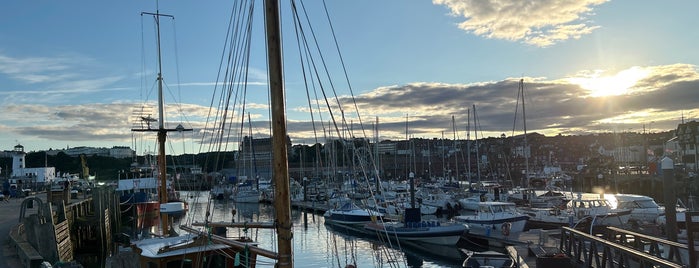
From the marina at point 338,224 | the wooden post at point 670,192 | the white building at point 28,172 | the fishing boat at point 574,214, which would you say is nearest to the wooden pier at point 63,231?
the marina at point 338,224

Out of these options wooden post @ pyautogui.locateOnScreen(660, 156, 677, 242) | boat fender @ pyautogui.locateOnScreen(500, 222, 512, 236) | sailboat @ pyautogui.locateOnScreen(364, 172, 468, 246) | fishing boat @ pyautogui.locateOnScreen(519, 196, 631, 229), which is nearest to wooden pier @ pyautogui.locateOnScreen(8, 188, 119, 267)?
wooden post @ pyautogui.locateOnScreen(660, 156, 677, 242)

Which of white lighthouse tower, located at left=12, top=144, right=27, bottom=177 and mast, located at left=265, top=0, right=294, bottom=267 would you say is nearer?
mast, located at left=265, top=0, right=294, bottom=267

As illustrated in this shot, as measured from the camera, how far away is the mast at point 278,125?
888 centimetres

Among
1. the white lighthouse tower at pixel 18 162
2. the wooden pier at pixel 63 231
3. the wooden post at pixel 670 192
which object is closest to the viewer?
the wooden post at pixel 670 192

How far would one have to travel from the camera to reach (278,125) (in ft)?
28.9

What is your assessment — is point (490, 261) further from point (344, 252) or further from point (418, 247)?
point (344, 252)

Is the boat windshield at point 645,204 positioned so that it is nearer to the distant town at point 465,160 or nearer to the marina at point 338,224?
the marina at point 338,224

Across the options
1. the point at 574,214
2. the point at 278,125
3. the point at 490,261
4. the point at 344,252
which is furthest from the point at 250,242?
the point at 574,214

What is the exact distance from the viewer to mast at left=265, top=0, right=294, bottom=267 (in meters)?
8.88

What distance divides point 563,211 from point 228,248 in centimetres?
3573

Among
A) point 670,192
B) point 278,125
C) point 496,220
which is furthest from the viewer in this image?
point 496,220

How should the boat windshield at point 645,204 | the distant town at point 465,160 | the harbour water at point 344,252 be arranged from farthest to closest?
1. the distant town at point 465,160
2. the boat windshield at point 645,204
3. the harbour water at point 344,252

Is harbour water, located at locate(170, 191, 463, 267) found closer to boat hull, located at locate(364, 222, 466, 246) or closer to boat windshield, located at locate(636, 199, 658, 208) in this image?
boat hull, located at locate(364, 222, 466, 246)

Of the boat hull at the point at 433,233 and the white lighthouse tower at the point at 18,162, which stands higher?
the white lighthouse tower at the point at 18,162
